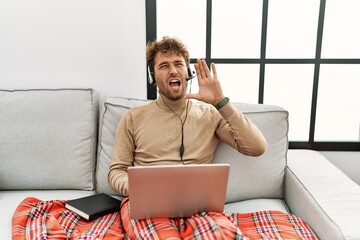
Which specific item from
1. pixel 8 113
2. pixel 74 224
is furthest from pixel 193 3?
pixel 74 224

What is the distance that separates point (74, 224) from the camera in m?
1.27

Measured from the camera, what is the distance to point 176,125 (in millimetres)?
1467

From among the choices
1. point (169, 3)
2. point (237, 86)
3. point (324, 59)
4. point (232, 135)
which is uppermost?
point (169, 3)

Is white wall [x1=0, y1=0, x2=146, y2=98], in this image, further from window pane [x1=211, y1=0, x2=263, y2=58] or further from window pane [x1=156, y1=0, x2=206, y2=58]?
window pane [x1=211, y1=0, x2=263, y2=58]

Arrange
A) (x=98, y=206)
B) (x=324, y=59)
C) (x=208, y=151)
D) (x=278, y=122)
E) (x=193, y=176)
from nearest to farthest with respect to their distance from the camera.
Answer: (x=193, y=176) → (x=98, y=206) → (x=208, y=151) → (x=278, y=122) → (x=324, y=59)

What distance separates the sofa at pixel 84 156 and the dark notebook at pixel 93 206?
0.15 m

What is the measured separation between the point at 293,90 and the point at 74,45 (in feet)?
4.12

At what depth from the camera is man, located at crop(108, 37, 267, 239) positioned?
138 cm

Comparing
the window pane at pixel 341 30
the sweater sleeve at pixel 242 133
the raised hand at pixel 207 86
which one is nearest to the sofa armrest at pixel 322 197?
the sweater sleeve at pixel 242 133

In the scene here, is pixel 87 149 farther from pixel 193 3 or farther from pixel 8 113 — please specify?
pixel 193 3

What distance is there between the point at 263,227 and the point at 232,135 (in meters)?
0.39

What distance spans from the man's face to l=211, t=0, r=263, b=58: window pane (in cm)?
48

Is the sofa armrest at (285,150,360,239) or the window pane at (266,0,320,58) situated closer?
the sofa armrest at (285,150,360,239)

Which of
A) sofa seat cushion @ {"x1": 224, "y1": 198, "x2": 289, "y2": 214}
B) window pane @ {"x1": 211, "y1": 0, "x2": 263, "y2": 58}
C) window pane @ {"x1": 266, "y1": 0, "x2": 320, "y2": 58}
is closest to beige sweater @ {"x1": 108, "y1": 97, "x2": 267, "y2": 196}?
sofa seat cushion @ {"x1": 224, "y1": 198, "x2": 289, "y2": 214}
